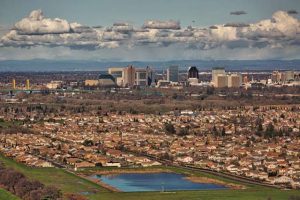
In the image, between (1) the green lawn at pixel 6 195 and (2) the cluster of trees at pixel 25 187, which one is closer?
(2) the cluster of trees at pixel 25 187

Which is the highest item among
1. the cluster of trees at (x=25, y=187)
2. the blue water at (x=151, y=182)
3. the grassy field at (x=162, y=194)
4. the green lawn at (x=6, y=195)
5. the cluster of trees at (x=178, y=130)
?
the cluster of trees at (x=25, y=187)

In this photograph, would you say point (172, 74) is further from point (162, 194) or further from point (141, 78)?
point (162, 194)

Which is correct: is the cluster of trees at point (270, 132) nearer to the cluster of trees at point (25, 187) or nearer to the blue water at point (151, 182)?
the blue water at point (151, 182)

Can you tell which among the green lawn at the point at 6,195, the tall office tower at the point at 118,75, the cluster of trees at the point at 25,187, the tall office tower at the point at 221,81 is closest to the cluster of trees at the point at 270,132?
the cluster of trees at the point at 25,187

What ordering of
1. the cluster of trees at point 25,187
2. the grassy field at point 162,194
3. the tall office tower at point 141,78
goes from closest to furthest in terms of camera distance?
the cluster of trees at point 25,187 < the grassy field at point 162,194 < the tall office tower at point 141,78

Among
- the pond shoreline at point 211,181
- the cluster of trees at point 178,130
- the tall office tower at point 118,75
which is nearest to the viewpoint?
the pond shoreline at point 211,181

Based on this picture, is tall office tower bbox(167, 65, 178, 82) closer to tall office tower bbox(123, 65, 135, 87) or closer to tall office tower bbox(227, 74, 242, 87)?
tall office tower bbox(123, 65, 135, 87)

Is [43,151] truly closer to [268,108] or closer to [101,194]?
[101,194]
